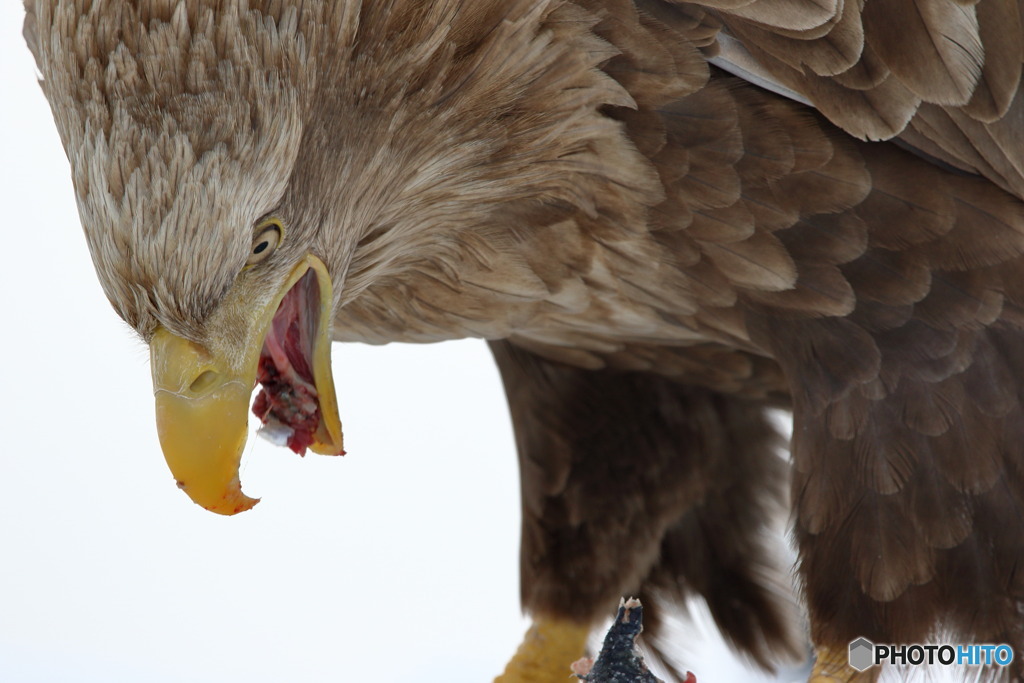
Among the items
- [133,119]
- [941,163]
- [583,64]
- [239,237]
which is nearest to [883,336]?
[941,163]

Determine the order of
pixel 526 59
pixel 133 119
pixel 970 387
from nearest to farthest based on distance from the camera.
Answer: pixel 133 119 → pixel 526 59 → pixel 970 387

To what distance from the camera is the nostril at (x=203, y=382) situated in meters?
1.36

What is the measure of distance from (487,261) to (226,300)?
49 cm

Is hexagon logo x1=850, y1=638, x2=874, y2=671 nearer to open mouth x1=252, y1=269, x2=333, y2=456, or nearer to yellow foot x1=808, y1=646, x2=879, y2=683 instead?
yellow foot x1=808, y1=646, x2=879, y2=683

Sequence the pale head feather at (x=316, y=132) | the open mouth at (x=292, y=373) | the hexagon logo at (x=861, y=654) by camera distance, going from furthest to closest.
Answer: the hexagon logo at (x=861, y=654)
the open mouth at (x=292, y=373)
the pale head feather at (x=316, y=132)

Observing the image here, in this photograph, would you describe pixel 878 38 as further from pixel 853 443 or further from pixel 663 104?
pixel 853 443

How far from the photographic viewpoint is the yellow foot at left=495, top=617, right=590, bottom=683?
2.25 m

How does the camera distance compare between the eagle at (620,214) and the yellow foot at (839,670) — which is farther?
the yellow foot at (839,670)

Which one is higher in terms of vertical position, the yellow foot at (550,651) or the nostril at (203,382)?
the nostril at (203,382)

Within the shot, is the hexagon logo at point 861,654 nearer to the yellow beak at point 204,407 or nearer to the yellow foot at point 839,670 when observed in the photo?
the yellow foot at point 839,670

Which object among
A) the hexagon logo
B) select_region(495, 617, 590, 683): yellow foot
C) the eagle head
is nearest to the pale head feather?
the eagle head

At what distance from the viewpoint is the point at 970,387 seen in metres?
1.65

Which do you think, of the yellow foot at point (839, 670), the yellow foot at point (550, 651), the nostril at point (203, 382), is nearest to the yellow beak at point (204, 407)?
the nostril at point (203, 382)

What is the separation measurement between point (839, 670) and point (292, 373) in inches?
32.9
